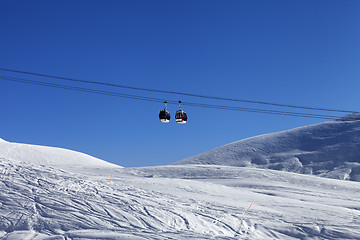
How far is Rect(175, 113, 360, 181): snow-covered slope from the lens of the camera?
70125 millimetres

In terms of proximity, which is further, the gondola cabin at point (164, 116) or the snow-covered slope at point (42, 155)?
the snow-covered slope at point (42, 155)

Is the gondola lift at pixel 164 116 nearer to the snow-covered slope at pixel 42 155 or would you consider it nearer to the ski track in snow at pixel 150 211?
the ski track in snow at pixel 150 211

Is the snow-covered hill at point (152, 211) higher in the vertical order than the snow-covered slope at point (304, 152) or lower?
lower

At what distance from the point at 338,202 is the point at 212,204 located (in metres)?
10.8

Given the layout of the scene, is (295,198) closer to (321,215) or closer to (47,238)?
(321,215)

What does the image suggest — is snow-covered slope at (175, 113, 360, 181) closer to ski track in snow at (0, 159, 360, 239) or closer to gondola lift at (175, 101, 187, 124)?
ski track in snow at (0, 159, 360, 239)

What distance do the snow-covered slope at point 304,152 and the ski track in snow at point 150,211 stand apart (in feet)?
151

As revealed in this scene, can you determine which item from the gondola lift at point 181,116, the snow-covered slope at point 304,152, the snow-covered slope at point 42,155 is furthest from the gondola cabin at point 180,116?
the snow-covered slope at point 304,152

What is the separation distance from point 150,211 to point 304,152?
7047cm

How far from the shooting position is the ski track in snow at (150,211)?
13.7 meters

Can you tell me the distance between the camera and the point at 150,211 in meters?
16.3

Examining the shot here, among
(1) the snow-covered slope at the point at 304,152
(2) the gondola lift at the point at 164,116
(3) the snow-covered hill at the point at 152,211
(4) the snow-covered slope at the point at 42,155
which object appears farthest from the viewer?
(1) the snow-covered slope at the point at 304,152

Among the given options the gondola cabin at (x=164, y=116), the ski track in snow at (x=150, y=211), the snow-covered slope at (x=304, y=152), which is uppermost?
the snow-covered slope at (x=304, y=152)

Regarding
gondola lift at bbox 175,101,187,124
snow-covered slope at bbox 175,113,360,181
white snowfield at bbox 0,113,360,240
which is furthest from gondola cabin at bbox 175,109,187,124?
snow-covered slope at bbox 175,113,360,181
